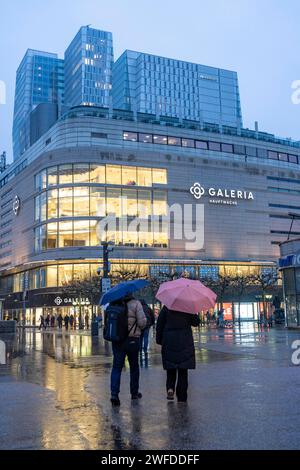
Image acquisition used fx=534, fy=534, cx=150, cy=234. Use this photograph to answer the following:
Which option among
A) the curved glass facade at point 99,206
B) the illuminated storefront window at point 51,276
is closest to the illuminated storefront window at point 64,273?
the illuminated storefront window at point 51,276

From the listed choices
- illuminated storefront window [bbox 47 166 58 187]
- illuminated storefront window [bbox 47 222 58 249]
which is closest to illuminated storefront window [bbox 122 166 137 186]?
illuminated storefront window [bbox 47 166 58 187]

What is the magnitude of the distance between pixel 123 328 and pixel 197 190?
71895 millimetres

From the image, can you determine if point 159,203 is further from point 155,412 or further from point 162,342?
point 155,412

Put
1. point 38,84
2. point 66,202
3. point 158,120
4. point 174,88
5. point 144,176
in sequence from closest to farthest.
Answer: point 66,202, point 144,176, point 158,120, point 174,88, point 38,84

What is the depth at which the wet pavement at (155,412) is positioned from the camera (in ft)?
18.8

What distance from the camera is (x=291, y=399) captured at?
8.12 metres

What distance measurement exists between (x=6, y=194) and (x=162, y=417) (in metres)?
94.3

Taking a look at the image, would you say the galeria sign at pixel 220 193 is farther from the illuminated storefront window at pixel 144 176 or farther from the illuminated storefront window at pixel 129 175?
the illuminated storefront window at pixel 129 175

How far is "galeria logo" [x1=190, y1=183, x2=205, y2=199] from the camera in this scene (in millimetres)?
79125

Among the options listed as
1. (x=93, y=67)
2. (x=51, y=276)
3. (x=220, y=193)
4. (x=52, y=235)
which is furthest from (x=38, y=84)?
(x=51, y=276)

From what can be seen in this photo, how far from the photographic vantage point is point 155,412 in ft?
24.3

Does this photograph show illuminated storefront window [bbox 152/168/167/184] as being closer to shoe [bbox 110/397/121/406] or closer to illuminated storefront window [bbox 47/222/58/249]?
illuminated storefront window [bbox 47/222/58/249]

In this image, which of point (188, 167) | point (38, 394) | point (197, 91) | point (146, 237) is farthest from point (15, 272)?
point (197, 91)

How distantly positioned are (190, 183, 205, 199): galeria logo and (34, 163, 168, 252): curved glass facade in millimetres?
4709
